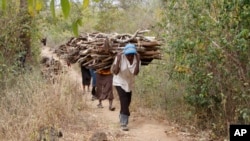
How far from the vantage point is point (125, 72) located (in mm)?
7316

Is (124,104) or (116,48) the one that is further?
(116,48)

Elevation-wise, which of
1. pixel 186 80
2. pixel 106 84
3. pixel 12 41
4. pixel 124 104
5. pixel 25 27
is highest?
pixel 25 27

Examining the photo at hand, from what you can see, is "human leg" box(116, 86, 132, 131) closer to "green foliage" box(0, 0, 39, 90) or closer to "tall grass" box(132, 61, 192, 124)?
"tall grass" box(132, 61, 192, 124)

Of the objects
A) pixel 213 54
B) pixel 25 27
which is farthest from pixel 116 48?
pixel 213 54

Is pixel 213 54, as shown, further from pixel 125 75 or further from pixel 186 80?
pixel 125 75

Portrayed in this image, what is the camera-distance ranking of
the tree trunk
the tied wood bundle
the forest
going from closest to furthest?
1. the forest
2. the tied wood bundle
3. the tree trunk

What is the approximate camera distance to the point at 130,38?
29.8ft

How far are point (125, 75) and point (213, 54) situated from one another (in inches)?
81.3

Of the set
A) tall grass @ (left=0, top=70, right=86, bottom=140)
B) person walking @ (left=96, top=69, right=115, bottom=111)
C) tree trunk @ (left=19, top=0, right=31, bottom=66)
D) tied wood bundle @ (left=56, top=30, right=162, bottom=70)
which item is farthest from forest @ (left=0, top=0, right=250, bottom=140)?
person walking @ (left=96, top=69, right=115, bottom=111)

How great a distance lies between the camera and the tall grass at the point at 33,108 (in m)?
5.92

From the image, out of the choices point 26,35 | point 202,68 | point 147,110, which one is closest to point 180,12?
point 202,68

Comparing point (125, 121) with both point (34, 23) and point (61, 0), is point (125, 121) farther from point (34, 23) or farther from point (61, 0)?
Result: point (61, 0)

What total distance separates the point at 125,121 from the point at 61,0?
632 centimetres

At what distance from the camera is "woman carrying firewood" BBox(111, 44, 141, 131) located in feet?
23.6
